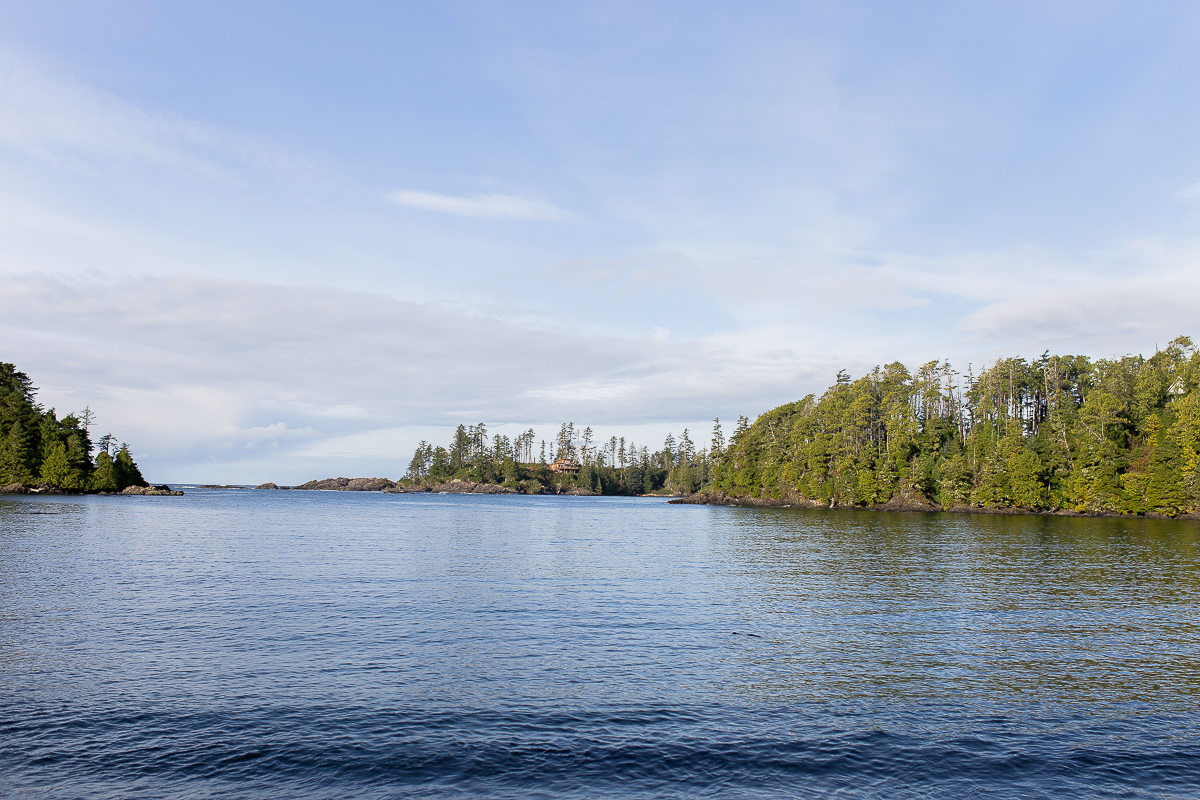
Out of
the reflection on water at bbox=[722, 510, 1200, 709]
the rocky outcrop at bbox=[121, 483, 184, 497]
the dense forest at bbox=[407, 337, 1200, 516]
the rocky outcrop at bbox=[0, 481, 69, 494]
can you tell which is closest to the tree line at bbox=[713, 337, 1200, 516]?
the dense forest at bbox=[407, 337, 1200, 516]

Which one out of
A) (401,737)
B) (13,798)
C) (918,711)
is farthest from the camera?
(918,711)

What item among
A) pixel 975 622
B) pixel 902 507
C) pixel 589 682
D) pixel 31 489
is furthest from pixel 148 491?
pixel 975 622

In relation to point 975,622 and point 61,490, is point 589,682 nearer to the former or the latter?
point 975,622

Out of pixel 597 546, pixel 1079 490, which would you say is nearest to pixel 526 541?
pixel 597 546

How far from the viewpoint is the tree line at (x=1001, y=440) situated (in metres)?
112

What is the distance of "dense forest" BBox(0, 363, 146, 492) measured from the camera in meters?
142

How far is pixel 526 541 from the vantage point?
71625 mm

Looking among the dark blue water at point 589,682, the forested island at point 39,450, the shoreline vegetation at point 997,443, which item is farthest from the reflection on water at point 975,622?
the forested island at point 39,450

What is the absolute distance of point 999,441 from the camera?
430 feet

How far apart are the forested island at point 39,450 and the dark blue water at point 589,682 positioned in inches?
4999

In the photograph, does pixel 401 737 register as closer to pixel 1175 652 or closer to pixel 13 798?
pixel 13 798

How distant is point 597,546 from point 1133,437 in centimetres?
11242

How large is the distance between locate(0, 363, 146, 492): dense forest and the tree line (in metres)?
159

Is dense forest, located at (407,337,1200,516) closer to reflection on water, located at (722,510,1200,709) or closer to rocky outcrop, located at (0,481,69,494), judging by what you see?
reflection on water, located at (722,510,1200,709)
